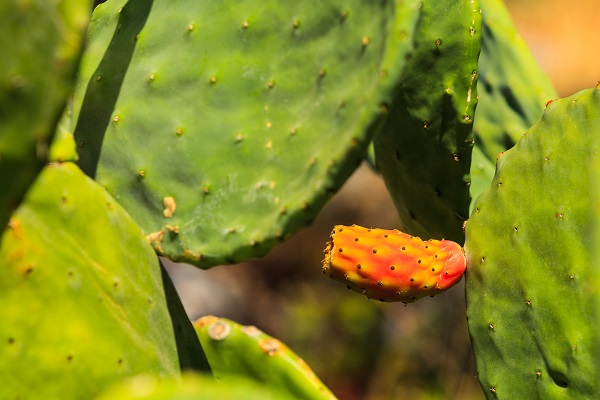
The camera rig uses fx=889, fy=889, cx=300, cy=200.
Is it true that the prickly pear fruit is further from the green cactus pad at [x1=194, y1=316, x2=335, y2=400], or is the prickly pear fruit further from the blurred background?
the blurred background

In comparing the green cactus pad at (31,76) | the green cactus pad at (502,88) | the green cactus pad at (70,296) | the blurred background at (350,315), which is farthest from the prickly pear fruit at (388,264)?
the blurred background at (350,315)

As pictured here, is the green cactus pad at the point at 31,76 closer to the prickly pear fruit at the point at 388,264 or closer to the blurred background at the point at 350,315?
the prickly pear fruit at the point at 388,264

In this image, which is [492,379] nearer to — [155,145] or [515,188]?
[515,188]

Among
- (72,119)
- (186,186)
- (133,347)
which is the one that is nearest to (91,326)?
(133,347)

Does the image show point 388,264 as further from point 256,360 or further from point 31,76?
point 31,76

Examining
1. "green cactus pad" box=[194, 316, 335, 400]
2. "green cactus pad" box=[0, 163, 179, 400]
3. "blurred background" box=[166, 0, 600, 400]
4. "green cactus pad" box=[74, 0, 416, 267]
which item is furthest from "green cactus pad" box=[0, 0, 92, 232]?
"blurred background" box=[166, 0, 600, 400]

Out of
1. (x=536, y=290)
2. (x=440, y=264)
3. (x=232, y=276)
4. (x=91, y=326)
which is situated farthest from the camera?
(x=232, y=276)
